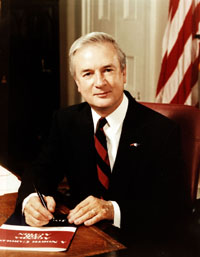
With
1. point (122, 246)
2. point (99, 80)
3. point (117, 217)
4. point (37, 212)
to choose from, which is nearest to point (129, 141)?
point (99, 80)

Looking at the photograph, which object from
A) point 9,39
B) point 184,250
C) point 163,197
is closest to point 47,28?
point 9,39

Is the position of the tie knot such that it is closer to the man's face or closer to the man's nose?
the man's face

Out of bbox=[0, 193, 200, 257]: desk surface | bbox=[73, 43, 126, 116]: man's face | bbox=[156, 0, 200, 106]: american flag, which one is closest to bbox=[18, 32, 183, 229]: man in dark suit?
bbox=[73, 43, 126, 116]: man's face

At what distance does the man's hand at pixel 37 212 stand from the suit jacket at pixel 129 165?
0.08 m

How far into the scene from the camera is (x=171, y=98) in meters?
3.16

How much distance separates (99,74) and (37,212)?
609 millimetres

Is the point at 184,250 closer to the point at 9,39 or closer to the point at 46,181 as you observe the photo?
the point at 46,181

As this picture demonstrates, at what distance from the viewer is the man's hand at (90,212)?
3.84 feet

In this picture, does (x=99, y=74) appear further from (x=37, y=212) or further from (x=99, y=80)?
(x=37, y=212)

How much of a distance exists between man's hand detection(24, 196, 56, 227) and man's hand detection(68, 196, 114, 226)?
71 millimetres

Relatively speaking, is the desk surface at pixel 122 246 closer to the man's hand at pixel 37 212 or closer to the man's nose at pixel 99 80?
the man's hand at pixel 37 212

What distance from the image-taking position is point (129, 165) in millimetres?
Result: 1580

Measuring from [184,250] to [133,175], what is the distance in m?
0.62

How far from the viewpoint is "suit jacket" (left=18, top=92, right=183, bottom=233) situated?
54.9 inches
